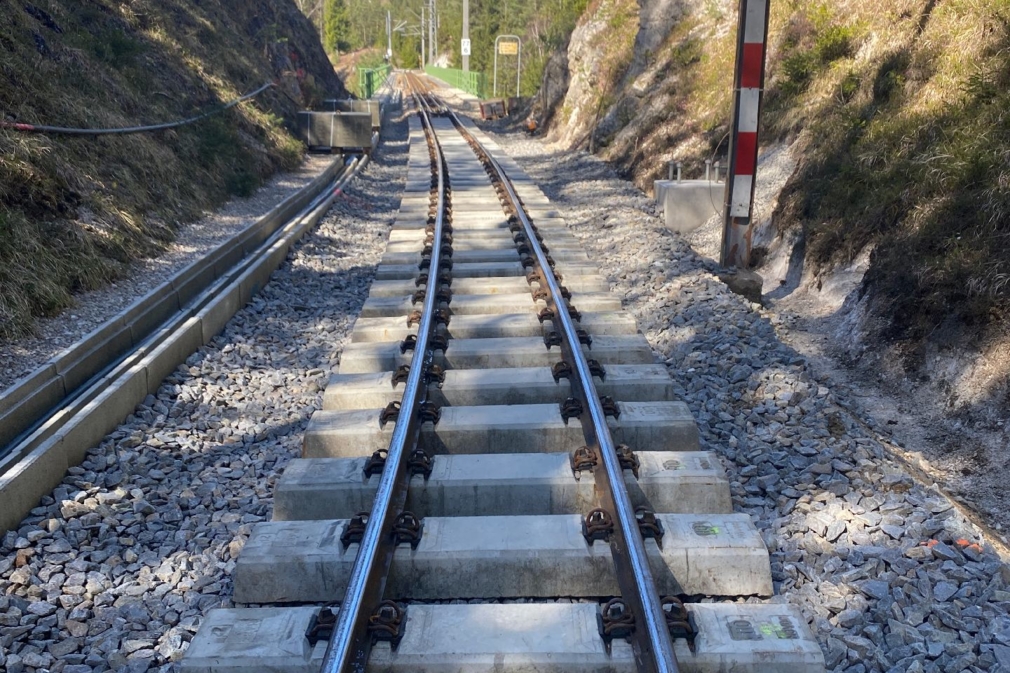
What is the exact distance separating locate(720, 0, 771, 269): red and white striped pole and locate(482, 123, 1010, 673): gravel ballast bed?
5.28 feet

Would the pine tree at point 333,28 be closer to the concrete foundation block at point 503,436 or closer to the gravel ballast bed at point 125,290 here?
the gravel ballast bed at point 125,290

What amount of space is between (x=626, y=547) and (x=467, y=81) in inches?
2508

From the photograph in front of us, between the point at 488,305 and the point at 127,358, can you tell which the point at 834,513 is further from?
the point at 127,358

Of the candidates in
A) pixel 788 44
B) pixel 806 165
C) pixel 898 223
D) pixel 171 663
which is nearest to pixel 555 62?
pixel 788 44

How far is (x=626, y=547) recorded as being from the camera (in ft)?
10.8

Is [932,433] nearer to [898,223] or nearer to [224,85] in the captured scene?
[898,223]

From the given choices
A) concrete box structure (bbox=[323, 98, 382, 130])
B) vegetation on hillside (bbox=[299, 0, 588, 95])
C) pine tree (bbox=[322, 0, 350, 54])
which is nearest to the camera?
concrete box structure (bbox=[323, 98, 382, 130])

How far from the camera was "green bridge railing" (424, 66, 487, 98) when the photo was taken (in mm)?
60156

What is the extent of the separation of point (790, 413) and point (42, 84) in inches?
346

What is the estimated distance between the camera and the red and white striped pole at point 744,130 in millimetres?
8125

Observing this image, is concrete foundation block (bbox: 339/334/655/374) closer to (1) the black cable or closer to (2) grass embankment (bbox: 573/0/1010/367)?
(2) grass embankment (bbox: 573/0/1010/367)

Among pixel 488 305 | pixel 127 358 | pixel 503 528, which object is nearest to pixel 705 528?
pixel 503 528

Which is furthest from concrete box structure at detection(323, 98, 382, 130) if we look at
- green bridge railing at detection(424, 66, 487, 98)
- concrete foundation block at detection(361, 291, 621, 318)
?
green bridge railing at detection(424, 66, 487, 98)

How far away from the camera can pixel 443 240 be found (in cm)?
948
